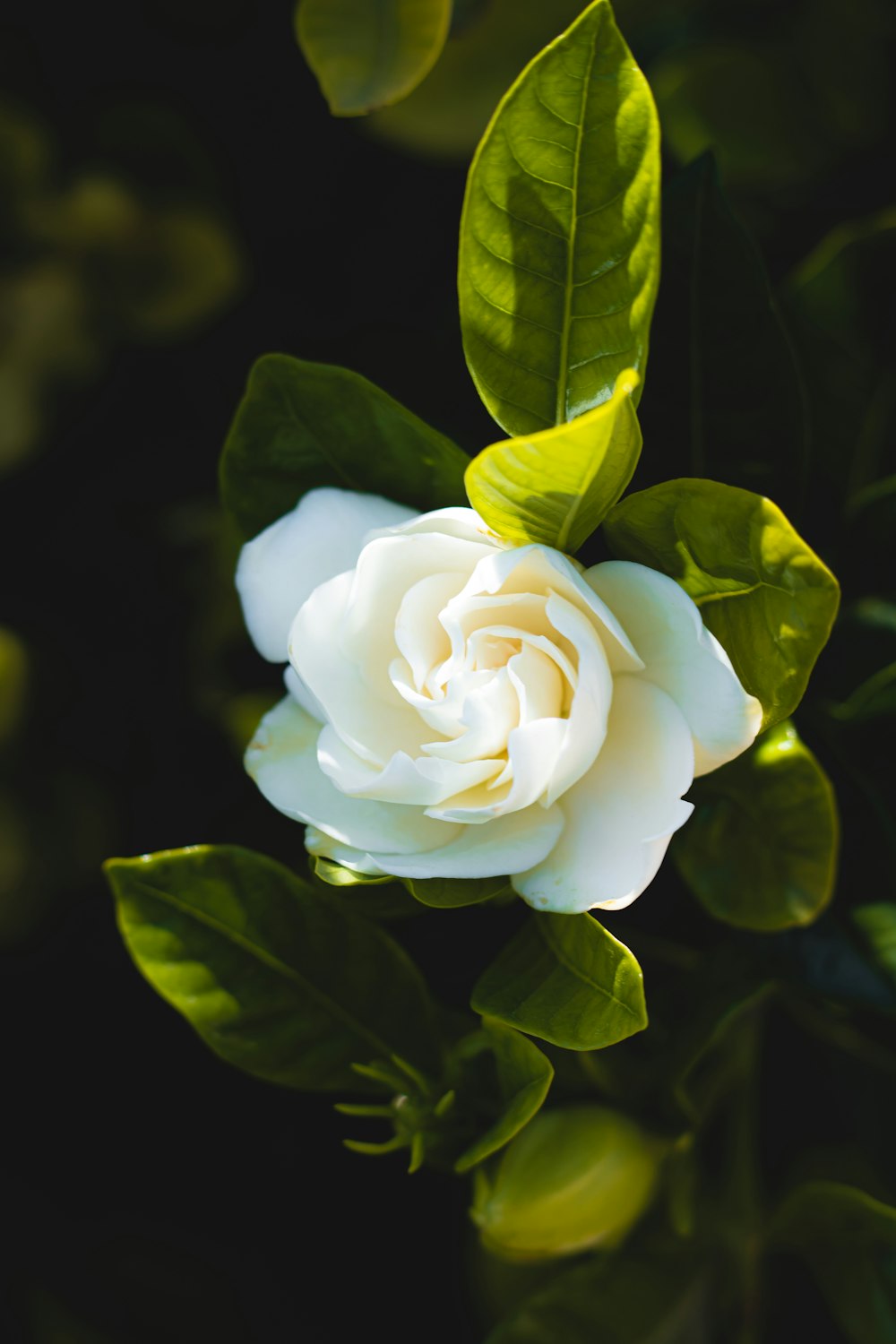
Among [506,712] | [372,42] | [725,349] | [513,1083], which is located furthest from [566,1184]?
[372,42]

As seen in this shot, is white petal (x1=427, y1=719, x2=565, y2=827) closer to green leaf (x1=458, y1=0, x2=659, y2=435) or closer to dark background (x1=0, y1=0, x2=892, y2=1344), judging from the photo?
green leaf (x1=458, y1=0, x2=659, y2=435)

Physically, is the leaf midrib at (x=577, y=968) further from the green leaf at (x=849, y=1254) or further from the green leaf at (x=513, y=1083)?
the green leaf at (x=849, y=1254)

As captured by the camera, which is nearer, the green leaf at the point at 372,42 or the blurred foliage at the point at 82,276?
the green leaf at the point at 372,42

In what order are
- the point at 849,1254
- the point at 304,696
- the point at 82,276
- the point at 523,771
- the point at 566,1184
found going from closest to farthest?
the point at 523,771, the point at 304,696, the point at 566,1184, the point at 849,1254, the point at 82,276

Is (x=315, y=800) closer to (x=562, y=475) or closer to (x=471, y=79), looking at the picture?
(x=562, y=475)

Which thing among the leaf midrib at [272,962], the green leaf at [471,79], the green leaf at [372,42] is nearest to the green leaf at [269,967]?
the leaf midrib at [272,962]
